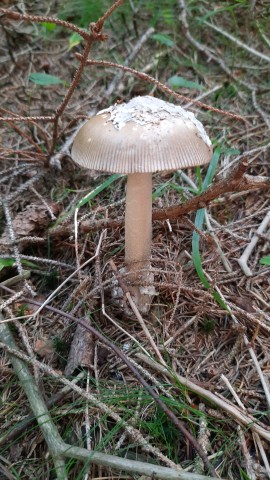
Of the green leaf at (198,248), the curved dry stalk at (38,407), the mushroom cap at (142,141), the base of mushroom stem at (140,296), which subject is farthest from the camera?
the base of mushroom stem at (140,296)

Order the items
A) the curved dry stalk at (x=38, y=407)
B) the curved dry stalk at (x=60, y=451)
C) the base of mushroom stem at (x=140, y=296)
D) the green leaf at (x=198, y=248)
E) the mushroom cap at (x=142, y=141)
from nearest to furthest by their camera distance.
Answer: the curved dry stalk at (x=60, y=451)
the curved dry stalk at (x=38, y=407)
the mushroom cap at (x=142, y=141)
the green leaf at (x=198, y=248)
the base of mushroom stem at (x=140, y=296)

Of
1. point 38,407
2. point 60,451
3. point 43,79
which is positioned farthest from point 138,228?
point 43,79

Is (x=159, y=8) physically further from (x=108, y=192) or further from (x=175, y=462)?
(x=175, y=462)

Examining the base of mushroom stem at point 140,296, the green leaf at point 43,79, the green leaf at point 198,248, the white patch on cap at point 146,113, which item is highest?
the green leaf at point 43,79

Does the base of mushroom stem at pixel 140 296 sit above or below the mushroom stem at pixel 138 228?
below

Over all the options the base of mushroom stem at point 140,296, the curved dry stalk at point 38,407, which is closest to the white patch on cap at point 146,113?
the base of mushroom stem at point 140,296

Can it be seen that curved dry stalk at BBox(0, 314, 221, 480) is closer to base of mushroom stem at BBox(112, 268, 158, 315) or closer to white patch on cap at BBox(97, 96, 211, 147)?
base of mushroom stem at BBox(112, 268, 158, 315)

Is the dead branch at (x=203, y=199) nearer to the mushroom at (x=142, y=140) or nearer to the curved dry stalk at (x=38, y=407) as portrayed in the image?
the mushroom at (x=142, y=140)
